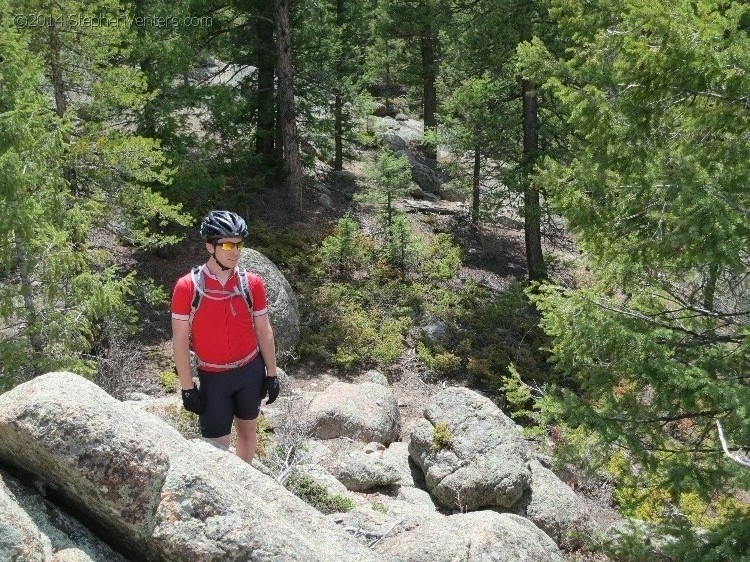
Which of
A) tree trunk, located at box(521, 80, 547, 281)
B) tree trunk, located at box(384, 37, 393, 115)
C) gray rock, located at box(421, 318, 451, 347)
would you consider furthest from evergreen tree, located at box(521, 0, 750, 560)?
tree trunk, located at box(384, 37, 393, 115)

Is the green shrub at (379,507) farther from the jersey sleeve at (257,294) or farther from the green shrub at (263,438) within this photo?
the jersey sleeve at (257,294)

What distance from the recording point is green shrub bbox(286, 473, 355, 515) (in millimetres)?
7160

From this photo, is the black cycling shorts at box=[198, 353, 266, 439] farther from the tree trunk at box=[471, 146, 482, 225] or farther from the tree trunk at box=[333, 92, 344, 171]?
the tree trunk at box=[333, 92, 344, 171]

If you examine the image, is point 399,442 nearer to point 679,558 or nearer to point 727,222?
point 679,558

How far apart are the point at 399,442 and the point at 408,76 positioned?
22353 millimetres

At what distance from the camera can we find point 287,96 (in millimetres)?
18391

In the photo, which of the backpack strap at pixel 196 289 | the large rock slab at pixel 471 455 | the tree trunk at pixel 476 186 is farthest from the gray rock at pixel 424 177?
the backpack strap at pixel 196 289

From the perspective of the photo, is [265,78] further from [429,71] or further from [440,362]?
[429,71]

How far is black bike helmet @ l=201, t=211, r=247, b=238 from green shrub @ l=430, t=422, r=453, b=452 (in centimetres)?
630

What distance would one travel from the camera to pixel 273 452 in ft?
26.4

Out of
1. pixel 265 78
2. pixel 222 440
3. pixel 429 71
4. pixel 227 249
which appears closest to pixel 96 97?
pixel 265 78

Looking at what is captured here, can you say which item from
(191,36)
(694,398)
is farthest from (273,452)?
(191,36)

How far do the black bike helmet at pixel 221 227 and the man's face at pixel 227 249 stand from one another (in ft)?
0.13

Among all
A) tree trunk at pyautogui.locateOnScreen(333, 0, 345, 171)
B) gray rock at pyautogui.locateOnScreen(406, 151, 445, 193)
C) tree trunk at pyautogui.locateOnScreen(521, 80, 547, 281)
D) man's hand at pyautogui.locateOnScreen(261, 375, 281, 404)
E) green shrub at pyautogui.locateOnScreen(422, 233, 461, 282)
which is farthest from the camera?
gray rock at pyautogui.locateOnScreen(406, 151, 445, 193)
